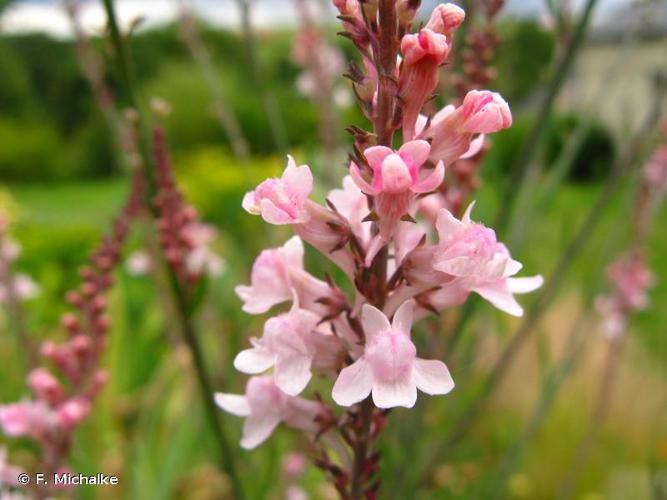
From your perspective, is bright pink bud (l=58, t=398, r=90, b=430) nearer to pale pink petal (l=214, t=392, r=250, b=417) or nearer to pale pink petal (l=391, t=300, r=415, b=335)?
pale pink petal (l=214, t=392, r=250, b=417)

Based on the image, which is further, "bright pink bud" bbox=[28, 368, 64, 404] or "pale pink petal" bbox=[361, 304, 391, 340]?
"bright pink bud" bbox=[28, 368, 64, 404]

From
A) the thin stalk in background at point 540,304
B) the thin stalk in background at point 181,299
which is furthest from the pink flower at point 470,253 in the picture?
the thin stalk in background at point 540,304

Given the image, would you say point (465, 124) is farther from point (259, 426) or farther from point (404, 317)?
point (259, 426)

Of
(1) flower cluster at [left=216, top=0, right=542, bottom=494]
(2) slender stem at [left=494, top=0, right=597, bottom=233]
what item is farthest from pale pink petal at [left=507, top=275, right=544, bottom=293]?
(2) slender stem at [left=494, top=0, right=597, bottom=233]

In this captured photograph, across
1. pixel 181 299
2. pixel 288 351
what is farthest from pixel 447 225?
pixel 181 299

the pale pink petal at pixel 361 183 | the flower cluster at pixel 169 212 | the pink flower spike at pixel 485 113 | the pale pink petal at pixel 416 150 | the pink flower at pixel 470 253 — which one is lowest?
the flower cluster at pixel 169 212

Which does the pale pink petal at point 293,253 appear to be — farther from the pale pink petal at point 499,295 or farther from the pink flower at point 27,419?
the pink flower at point 27,419

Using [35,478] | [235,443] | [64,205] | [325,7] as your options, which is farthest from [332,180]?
[64,205]
